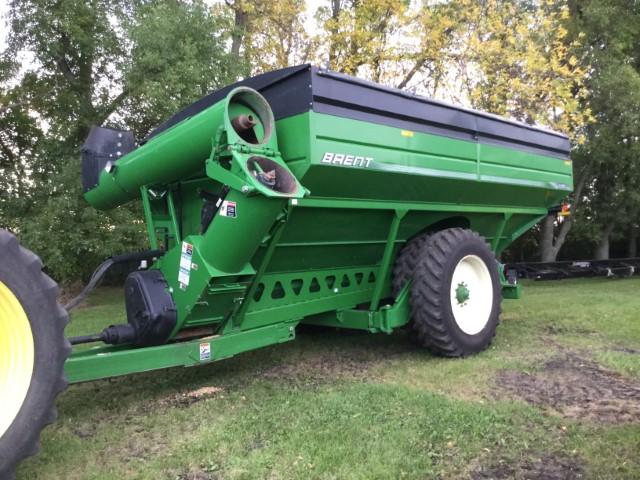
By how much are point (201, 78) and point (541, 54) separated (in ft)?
24.9

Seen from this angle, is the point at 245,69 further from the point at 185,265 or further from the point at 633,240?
the point at 633,240

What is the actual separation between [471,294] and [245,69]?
7234mm

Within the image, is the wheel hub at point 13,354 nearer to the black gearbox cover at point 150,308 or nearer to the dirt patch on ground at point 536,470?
the black gearbox cover at point 150,308

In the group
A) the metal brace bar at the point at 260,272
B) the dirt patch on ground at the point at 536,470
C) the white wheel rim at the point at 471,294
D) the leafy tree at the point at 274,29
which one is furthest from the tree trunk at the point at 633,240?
the dirt patch on ground at the point at 536,470

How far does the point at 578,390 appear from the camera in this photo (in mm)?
4031

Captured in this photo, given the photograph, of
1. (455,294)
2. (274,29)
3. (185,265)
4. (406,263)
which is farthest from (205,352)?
(274,29)

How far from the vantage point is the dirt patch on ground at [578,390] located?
3.58 meters

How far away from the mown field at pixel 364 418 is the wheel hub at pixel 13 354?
1.83 feet

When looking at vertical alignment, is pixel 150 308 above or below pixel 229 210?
below

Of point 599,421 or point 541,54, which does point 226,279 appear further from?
point 541,54

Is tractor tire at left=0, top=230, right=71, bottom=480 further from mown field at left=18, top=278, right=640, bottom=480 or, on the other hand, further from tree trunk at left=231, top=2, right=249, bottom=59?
tree trunk at left=231, top=2, right=249, bottom=59

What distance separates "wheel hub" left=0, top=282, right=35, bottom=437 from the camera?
256 cm

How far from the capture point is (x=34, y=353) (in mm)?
2588

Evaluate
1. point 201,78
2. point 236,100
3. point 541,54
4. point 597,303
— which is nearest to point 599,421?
point 236,100
